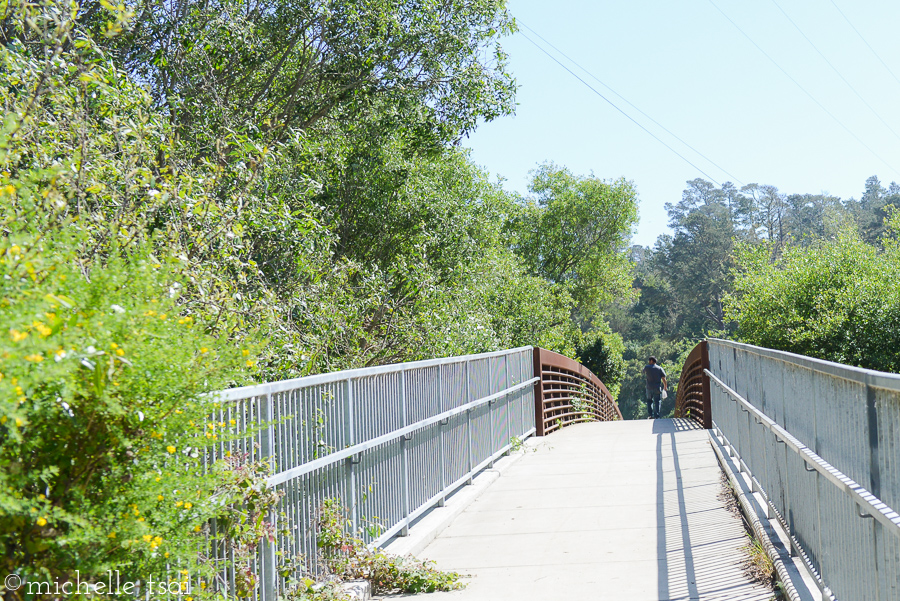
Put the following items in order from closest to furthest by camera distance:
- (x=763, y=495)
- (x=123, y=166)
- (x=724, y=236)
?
1. (x=123, y=166)
2. (x=763, y=495)
3. (x=724, y=236)

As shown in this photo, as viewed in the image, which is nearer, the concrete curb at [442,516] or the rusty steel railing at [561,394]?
the concrete curb at [442,516]

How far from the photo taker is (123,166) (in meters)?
5.78

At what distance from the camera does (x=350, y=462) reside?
572cm

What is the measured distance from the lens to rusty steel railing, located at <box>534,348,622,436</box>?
14.3 m

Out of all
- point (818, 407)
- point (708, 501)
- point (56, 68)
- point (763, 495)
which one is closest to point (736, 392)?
point (708, 501)

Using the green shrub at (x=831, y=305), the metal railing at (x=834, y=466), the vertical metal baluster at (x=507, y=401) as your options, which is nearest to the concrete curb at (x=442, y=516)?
the vertical metal baluster at (x=507, y=401)

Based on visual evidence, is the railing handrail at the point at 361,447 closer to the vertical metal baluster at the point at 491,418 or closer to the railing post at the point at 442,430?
the railing post at the point at 442,430

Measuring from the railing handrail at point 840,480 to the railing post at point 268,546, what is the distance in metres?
2.82

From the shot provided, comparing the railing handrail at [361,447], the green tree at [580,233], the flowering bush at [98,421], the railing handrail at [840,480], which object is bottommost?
the railing handrail at [361,447]

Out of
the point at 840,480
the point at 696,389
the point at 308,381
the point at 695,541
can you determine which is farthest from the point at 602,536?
the point at 696,389

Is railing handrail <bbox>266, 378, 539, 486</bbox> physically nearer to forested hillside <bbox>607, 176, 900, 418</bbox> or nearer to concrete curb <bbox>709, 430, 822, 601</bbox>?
concrete curb <bbox>709, 430, 822, 601</bbox>

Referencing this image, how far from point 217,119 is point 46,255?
6.94 meters

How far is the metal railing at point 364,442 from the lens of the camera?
443 centimetres

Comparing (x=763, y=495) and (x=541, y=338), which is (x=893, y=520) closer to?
(x=763, y=495)
